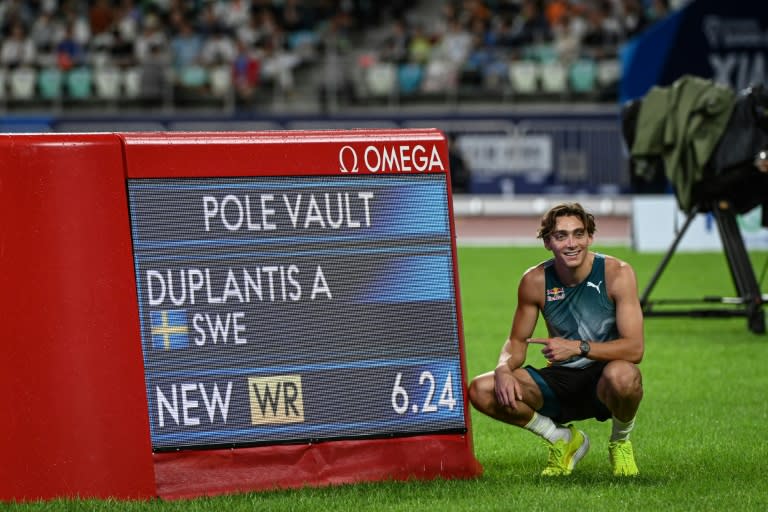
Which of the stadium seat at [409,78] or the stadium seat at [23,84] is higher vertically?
the stadium seat at [23,84]

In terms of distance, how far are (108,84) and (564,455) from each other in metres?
29.2

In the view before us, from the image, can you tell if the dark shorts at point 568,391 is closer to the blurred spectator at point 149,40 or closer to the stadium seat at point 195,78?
the stadium seat at point 195,78

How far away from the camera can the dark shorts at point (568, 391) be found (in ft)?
22.5

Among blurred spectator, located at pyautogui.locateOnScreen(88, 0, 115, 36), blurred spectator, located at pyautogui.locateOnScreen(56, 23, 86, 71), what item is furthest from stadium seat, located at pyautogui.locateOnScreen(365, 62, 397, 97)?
blurred spectator, located at pyautogui.locateOnScreen(88, 0, 115, 36)

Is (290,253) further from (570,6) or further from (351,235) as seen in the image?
(570,6)

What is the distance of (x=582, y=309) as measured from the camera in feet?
22.5

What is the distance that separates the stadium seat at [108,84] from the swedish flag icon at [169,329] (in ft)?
95.8

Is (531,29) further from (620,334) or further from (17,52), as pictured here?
(620,334)

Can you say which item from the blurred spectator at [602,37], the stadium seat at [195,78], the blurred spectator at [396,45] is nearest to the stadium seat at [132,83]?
the stadium seat at [195,78]

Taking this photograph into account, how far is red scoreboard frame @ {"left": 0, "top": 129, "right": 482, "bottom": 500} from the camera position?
6.09 metres

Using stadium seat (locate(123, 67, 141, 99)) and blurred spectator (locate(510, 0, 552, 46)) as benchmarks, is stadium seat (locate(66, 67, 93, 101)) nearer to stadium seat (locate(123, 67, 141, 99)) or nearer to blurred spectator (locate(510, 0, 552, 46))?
stadium seat (locate(123, 67, 141, 99))

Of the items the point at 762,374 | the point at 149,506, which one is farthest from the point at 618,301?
the point at 762,374

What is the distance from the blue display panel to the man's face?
0.48 metres

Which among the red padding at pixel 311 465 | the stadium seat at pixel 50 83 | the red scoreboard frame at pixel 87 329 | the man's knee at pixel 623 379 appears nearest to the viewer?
the red scoreboard frame at pixel 87 329
